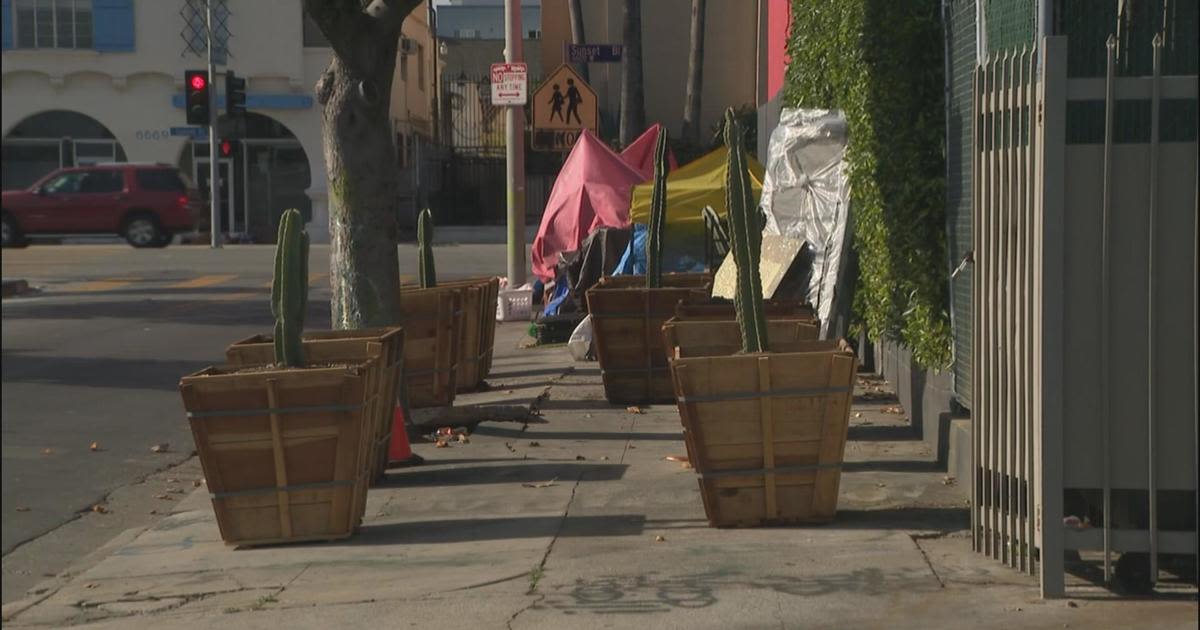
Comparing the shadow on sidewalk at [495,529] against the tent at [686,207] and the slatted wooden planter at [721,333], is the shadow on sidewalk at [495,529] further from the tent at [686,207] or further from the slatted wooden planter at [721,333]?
the tent at [686,207]

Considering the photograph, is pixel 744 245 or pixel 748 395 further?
pixel 744 245

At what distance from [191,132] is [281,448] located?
38070mm

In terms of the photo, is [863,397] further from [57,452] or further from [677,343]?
[57,452]

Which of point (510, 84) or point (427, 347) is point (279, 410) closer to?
point (427, 347)

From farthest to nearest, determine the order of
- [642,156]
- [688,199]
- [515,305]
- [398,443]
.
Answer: [642,156]
[515,305]
[688,199]
[398,443]

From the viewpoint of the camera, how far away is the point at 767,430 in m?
7.06

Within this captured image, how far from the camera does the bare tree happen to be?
9.70 meters

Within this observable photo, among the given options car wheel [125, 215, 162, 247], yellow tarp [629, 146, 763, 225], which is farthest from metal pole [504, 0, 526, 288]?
car wheel [125, 215, 162, 247]

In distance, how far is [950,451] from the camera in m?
8.26

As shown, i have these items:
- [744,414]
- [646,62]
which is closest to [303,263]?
[744,414]

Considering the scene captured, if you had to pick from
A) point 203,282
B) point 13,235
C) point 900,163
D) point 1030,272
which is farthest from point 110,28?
point 1030,272

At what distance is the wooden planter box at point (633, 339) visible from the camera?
11734 mm

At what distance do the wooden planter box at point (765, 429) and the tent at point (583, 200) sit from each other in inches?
515

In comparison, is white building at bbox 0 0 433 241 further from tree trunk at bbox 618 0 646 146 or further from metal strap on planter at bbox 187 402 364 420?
metal strap on planter at bbox 187 402 364 420
